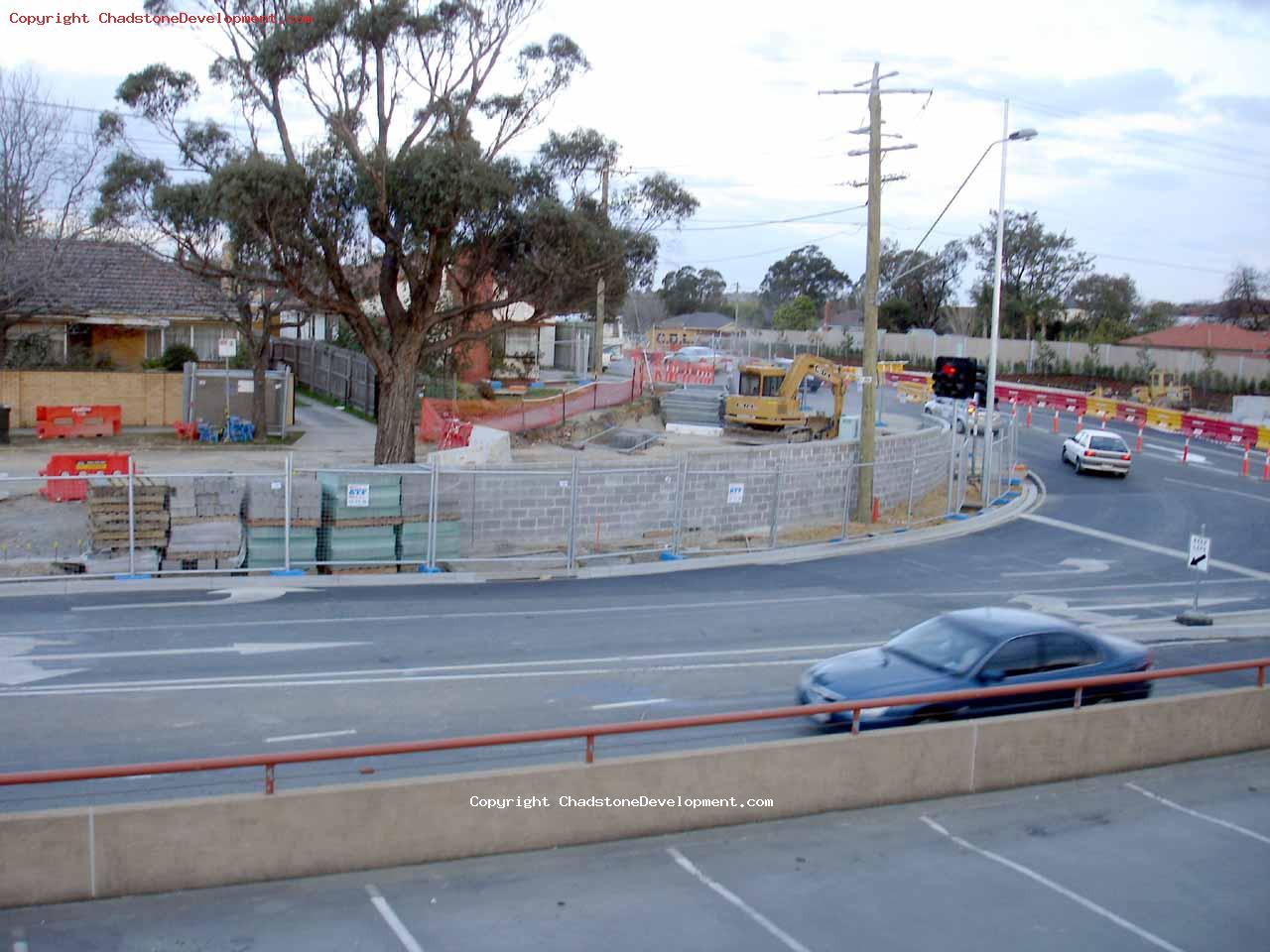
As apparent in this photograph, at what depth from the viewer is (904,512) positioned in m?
31.6

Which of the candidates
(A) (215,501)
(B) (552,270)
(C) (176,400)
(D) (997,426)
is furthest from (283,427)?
(D) (997,426)

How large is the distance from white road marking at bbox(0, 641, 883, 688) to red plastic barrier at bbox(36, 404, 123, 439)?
75.8 feet

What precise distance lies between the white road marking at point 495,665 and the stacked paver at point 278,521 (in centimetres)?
647

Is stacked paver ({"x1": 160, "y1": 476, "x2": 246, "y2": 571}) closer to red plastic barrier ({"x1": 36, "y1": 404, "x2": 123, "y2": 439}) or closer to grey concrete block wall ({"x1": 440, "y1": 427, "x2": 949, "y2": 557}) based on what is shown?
grey concrete block wall ({"x1": 440, "y1": 427, "x2": 949, "y2": 557})

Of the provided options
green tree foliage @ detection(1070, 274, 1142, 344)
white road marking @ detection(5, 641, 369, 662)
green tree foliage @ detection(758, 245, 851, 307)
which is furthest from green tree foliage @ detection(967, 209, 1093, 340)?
white road marking @ detection(5, 641, 369, 662)

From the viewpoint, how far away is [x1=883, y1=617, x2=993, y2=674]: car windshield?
39.1 ft

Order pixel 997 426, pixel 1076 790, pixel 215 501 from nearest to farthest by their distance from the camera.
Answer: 1. pixel 1076 790
2. pixel 215 501
3. pixel 997 426

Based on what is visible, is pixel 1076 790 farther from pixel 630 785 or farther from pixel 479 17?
pixel 479 17

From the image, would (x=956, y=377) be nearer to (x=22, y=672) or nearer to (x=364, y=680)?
(x=364, y=680)

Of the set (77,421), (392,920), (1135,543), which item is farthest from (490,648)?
(77,421)

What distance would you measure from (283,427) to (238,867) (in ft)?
97.3

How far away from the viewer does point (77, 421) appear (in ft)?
113

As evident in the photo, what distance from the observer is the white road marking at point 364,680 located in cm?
1340

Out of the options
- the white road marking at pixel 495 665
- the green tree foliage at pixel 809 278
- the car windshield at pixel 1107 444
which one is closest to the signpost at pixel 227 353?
the white road marking at pixel 495 665
